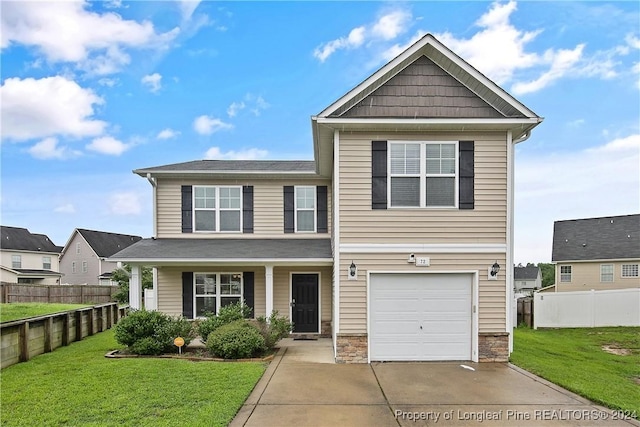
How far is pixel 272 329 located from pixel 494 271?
18.3ft

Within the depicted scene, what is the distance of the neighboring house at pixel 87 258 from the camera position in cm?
3203

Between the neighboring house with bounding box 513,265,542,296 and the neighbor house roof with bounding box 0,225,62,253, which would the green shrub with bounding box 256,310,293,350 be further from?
→ the neighboring house with bounding box 513,265,542,296

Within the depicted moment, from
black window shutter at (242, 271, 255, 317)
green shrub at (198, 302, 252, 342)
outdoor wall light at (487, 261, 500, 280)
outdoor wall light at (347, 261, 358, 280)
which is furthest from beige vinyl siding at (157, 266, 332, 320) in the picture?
outdoor wall light at (487, 261, 500, 280)

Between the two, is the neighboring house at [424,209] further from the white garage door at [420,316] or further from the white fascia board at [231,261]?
the white fascia board at [231,261]

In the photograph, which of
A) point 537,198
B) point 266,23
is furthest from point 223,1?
point 537,198

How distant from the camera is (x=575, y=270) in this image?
2423 centimetres

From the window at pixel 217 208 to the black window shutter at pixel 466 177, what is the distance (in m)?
7.27

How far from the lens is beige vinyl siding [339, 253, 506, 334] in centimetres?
849

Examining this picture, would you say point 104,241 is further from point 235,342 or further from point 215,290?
point 235,342

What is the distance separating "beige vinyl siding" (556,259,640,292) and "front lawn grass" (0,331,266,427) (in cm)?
2410

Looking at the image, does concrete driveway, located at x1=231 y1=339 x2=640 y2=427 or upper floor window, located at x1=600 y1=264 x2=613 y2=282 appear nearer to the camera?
concrete driveway, located at x1=231 y1=339 x2=640 y2=427

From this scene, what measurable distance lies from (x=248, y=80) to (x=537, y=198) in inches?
634

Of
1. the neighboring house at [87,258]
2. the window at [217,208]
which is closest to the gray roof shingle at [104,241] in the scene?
the neighboring house at [87,258]

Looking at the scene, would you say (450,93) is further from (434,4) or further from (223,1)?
(223,1)
